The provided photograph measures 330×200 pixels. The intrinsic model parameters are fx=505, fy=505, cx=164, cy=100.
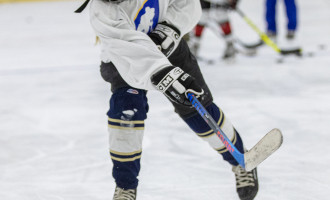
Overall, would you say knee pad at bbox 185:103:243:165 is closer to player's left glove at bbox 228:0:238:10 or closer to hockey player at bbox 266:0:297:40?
player's left glove at bbox 228:0:238:10

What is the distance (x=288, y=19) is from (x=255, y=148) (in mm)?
2884

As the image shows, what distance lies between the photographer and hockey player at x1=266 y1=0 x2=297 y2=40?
13.6ft

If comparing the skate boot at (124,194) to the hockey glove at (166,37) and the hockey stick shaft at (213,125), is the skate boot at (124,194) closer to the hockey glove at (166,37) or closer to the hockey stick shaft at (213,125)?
the hockey stick shaft at (213,125)

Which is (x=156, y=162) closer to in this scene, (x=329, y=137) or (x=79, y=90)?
(x=329, y=137)

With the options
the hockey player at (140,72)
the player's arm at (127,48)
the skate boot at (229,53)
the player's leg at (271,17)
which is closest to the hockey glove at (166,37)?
the hockey player at (140,72)

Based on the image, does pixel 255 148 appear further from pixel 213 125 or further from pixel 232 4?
pixel 232 4

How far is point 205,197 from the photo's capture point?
1746mm

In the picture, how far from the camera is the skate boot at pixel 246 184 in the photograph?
1.69m

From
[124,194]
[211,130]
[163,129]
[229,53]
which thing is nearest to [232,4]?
[229,53]

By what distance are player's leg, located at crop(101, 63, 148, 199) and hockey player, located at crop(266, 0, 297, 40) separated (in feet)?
9.55

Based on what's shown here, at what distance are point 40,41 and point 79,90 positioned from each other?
7.81 feet

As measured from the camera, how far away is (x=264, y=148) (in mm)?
1510

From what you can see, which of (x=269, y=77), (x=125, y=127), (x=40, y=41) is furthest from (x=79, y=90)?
(x=40, y=41)

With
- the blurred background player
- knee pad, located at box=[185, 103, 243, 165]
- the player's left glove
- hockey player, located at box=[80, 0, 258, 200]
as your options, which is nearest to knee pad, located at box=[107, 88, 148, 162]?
hockey player, located at box=[80, 0, 258, 200]
